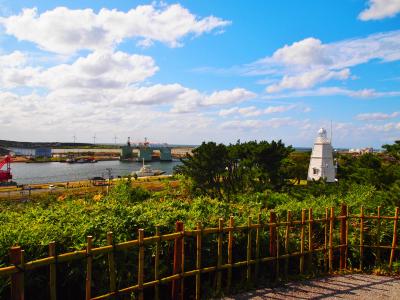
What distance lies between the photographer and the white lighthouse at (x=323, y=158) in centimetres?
2955

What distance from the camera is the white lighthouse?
29547 mm

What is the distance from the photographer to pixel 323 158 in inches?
1170

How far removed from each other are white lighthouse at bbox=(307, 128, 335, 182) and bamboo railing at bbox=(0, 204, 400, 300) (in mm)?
22833

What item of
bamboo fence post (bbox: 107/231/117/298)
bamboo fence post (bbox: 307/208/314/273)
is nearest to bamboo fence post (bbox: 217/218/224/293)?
bamboo fence post (bbox: 107/231/117/298)

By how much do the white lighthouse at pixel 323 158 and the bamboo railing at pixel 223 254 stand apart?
22833mm

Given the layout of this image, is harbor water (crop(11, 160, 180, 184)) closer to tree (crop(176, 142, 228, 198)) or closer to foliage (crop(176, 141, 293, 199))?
tree (crop(176, 142, 228, 198))

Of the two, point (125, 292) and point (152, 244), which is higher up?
point (152, 244)

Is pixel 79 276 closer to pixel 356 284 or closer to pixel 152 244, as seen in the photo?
pixel 152 244

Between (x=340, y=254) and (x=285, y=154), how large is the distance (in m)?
20.6

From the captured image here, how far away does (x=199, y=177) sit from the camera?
2738cm

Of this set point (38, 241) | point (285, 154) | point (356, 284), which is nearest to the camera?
point (38, 241)

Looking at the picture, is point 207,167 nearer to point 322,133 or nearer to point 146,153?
point 322,133

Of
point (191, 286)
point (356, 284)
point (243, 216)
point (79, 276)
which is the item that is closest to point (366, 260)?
point (356, 284)

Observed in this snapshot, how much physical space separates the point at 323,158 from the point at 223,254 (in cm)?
2580
